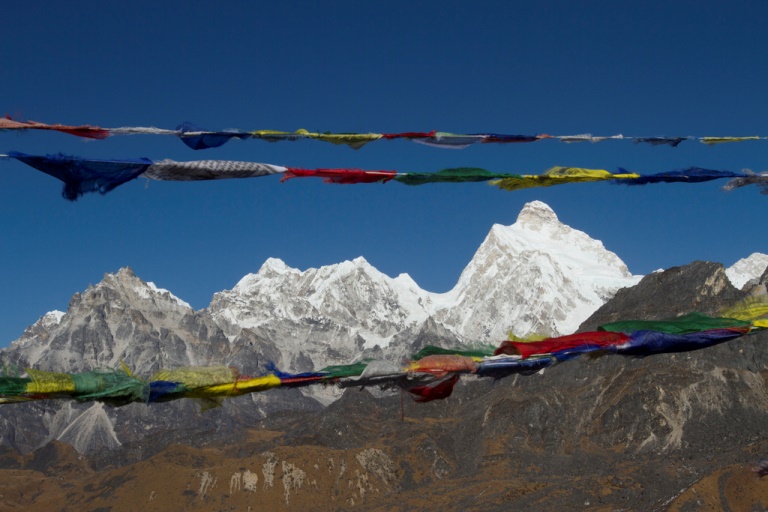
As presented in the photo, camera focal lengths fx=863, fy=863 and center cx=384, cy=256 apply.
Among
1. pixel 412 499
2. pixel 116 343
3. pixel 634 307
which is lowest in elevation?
pixel 412 499

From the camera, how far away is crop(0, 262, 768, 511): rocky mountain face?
148 ft

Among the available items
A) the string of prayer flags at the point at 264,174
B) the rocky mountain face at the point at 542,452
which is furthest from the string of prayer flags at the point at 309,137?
the rocky mountain face at the point at 542,452

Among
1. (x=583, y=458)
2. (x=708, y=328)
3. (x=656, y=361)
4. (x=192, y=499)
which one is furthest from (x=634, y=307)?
(x=708, y=328)

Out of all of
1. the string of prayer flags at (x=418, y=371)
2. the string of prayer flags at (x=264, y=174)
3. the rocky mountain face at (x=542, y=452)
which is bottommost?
the rocky mountain face at (x=542, y=452)

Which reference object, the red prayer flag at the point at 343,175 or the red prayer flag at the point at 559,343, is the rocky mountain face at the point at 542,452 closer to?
the red prayer flag at the point at 559,343

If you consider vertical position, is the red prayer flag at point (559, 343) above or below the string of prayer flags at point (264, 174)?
below

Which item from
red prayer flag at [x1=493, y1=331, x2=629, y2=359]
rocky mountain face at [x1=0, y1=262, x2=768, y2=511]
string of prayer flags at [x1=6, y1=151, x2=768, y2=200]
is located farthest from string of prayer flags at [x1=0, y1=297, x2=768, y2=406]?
rocky mountain face at [x1=0, y1=262, x2=768, y2=511]

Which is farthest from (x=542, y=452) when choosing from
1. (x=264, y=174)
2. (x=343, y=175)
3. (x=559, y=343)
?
(x=264, y=174)

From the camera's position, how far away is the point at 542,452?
194 feet

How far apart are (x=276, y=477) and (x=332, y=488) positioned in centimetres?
374

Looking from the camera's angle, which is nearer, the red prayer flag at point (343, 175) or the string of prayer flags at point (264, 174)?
the string of prayer flags at point (264, 174)

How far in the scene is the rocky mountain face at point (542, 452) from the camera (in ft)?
148

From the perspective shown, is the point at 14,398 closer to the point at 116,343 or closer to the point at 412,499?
the point at 412,499

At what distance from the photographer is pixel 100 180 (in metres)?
5.34
